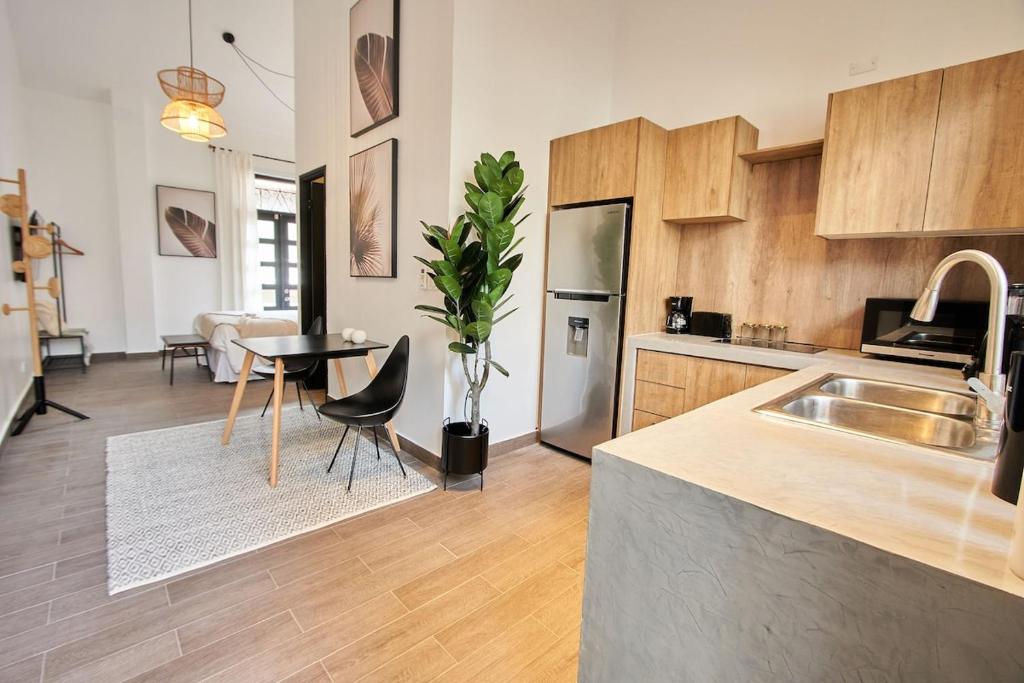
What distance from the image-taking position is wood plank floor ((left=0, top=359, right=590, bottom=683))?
1479 millimetres

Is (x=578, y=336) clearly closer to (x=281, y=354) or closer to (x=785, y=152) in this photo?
(x=785, y=152)

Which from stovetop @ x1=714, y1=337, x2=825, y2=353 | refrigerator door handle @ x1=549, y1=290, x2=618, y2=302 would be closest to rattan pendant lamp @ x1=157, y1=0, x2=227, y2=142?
refrigerator door handle @ x1=549, y1=290, x2=618, y2=302

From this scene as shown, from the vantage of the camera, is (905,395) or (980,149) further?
(980,149)

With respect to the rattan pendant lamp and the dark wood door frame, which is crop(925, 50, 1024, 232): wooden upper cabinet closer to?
the dark wood door frame

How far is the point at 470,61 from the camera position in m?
2.71

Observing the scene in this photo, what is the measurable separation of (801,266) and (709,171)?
2.72 feet

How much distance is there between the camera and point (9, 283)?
3.69m

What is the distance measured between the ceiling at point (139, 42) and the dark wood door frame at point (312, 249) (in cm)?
184

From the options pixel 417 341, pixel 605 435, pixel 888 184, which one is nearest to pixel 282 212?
pixel 417 341

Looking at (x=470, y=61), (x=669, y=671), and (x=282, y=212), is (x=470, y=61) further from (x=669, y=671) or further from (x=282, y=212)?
(x=282, y=212)

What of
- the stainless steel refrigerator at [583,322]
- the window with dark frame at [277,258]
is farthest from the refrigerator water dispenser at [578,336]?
the window with dark frame at [277,258]

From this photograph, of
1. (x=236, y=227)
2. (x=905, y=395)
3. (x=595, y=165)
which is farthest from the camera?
(x=236, y=227)

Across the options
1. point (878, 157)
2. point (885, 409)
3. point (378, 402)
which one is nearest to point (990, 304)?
point (885, 409)

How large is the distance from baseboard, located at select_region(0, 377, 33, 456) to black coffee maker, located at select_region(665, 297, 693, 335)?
4.55 meters
